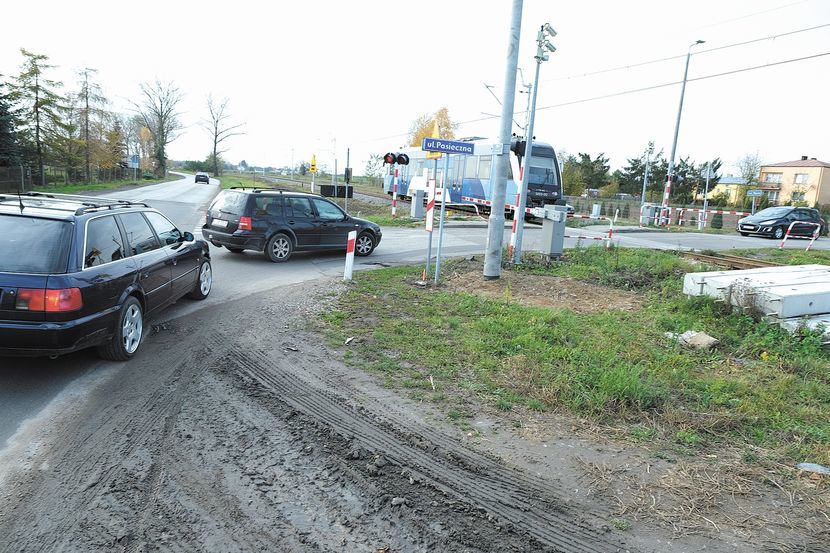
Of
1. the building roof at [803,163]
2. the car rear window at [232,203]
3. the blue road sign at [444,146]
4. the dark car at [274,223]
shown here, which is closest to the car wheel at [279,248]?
the dark car at [274,223]

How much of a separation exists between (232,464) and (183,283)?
436 centimetres

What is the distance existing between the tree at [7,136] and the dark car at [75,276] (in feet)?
117

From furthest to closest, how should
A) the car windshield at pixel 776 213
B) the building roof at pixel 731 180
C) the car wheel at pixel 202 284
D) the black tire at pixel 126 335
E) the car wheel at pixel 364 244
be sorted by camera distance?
the building roof at pixel 731 180
the car windshield at pixel 776 213
the car wheel at pixel 364 244
the car wheel at pixel 202 284
the black tire at pixel 126 335

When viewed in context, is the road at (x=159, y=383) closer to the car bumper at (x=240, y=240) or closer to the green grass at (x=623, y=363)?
the green grass at (x=623, y=363)

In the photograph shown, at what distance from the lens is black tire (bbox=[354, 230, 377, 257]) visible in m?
14.2

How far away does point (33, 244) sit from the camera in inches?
195

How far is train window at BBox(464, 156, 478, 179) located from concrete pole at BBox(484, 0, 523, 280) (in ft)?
54.7

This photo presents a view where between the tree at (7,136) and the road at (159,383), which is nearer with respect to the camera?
the road at (159,383)

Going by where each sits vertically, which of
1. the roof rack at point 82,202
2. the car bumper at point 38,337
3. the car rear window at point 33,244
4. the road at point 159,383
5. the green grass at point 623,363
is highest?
the roof rack at point 82,202

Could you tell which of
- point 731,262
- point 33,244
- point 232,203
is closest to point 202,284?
point 33,244

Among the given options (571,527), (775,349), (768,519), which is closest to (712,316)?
(775,349)

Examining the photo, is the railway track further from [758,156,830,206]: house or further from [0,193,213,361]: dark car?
[758,156,830,206]: house

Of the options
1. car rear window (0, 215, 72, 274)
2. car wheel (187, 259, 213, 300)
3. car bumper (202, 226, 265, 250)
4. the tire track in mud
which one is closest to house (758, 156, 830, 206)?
car bumper (202, 226, 265, 250)

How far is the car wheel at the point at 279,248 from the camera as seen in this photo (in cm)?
1235
